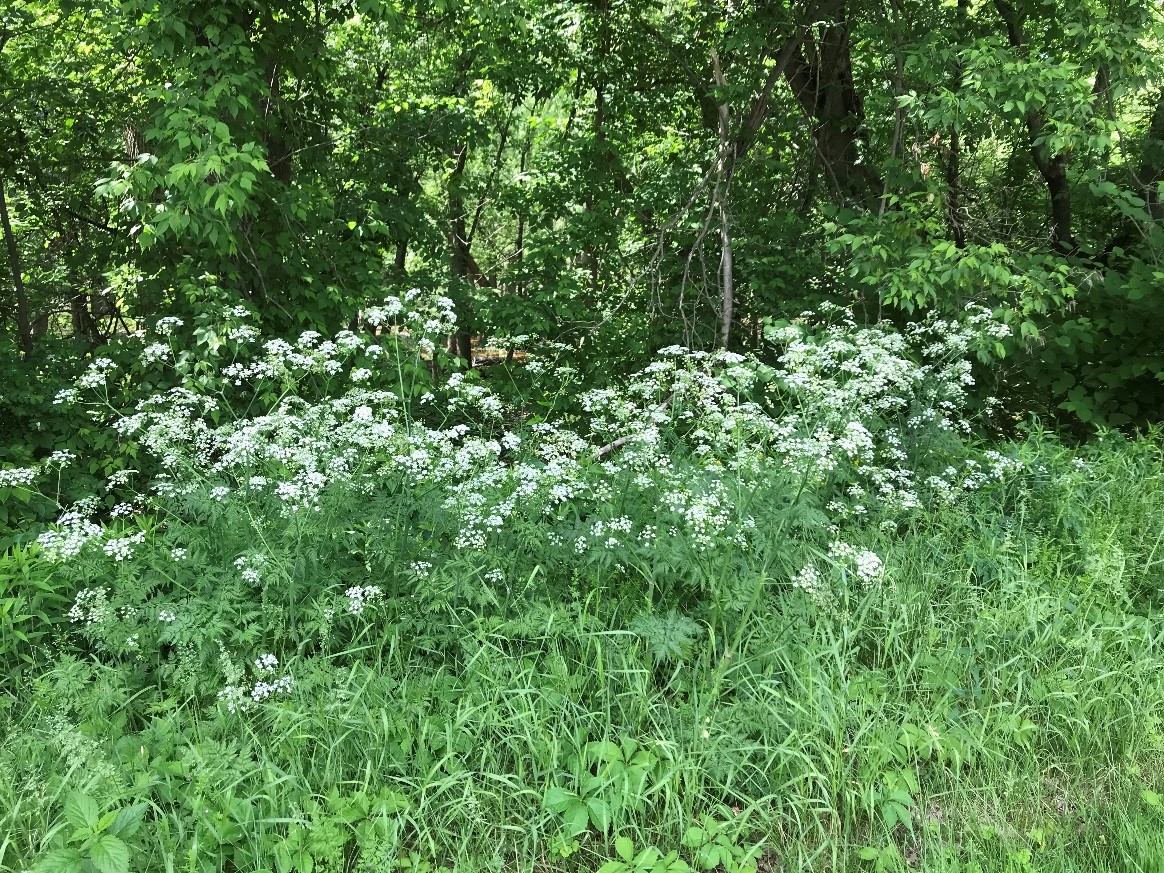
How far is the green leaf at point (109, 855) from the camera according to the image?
6.82 feet

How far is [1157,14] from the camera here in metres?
5.59

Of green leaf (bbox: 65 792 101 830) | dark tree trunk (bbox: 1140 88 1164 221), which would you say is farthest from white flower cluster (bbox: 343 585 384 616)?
dark tree trunk (bbox: 1140 88 1164 221)

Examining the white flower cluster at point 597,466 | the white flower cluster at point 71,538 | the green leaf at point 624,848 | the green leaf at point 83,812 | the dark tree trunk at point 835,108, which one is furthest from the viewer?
the dark tree trunk at point 835,108

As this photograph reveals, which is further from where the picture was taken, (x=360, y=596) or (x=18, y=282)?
(x=18, y=282)

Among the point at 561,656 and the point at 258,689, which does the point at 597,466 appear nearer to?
the point at 561,656

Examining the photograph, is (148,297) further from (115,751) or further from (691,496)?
(691,496)

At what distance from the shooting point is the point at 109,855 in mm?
2100

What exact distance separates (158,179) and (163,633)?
3.27 meters

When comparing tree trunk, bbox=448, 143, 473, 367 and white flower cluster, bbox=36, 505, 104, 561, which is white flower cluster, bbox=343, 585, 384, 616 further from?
tree trunk, bbox=448, 143, 473, 367

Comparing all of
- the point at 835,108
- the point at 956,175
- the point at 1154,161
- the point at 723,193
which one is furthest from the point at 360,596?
the point at 1154,161

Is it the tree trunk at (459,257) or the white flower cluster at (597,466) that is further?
the tree trunk at (459,257)

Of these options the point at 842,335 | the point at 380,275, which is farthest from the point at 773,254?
the point at 380,275

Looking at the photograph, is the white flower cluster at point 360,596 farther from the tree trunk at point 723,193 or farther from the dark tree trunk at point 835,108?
the dark tree trunk at point 835,108

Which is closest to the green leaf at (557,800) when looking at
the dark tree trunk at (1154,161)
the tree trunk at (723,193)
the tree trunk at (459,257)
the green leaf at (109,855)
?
the green leaf at (109,855)
